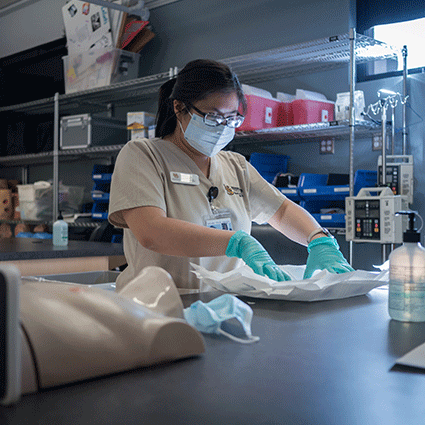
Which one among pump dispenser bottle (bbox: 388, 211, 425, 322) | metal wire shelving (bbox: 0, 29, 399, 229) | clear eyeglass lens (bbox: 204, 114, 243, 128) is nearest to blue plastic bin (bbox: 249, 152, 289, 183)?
metal wire shelving (bbox: 0, 29, 399, 229)

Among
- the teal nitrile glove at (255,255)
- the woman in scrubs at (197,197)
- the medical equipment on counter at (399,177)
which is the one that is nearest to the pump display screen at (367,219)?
the medical equipment on counter at (399,177)

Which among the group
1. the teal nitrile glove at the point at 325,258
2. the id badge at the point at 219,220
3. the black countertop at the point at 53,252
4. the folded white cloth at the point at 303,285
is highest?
the id badge at the point at 219,220

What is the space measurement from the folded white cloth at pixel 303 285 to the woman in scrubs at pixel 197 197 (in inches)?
5.1

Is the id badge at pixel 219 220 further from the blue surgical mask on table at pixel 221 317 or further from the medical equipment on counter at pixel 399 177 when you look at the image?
the medical equipment on counter at pixel 399 177

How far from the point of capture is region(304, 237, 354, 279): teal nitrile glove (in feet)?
4.21

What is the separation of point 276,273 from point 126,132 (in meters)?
3.72

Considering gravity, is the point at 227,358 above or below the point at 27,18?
below

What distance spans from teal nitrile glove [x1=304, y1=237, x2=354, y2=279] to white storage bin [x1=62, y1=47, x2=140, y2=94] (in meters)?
3.50

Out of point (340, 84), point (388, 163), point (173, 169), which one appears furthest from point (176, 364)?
point (340, 84)

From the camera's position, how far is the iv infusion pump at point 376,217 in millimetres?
2766

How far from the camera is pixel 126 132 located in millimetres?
4719

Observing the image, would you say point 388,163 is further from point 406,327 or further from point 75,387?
point 75,387

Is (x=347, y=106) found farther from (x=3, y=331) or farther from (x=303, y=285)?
(x=3, y=331)

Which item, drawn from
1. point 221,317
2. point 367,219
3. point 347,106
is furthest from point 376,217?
point 221,317
